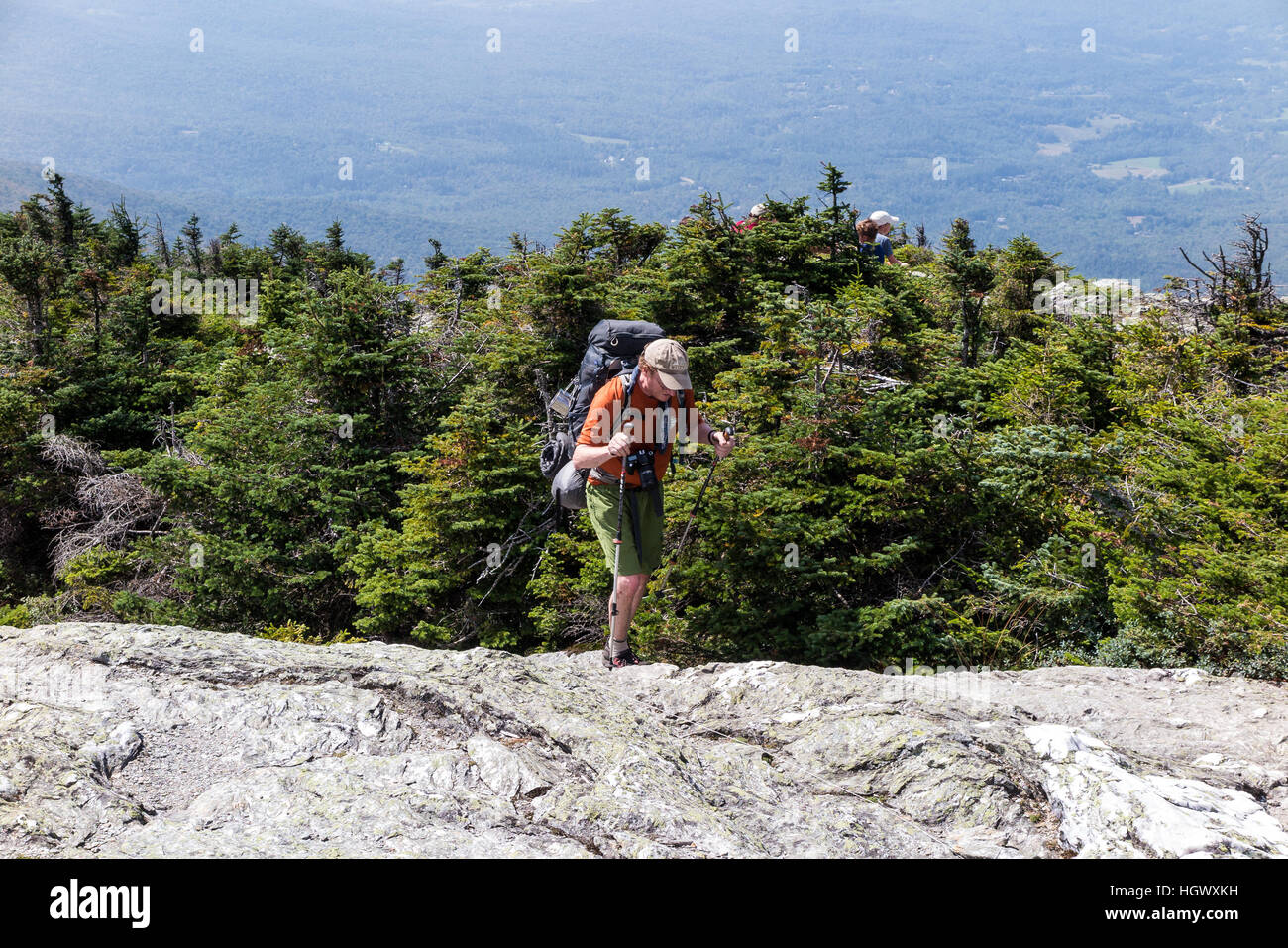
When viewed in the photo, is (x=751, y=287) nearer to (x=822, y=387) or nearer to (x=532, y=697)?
(x=822, y=387)

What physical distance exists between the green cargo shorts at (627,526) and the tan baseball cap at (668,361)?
1.03m

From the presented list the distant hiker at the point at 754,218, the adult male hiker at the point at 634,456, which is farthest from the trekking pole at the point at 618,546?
the distant hiker at the point at 754,218

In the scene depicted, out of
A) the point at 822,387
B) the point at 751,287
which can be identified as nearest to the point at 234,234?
the point at 751,287

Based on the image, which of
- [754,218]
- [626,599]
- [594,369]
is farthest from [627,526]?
[754,218]

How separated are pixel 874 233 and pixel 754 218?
2.15 metres

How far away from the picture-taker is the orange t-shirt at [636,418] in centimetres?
665

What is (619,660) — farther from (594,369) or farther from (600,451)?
(594,369)

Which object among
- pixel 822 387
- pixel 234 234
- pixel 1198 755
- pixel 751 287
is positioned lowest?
pixel 1198 755

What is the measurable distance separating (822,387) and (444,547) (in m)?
5.53

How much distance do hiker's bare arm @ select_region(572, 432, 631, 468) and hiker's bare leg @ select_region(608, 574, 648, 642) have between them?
44.4 inches

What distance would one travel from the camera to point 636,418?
667 centimetres

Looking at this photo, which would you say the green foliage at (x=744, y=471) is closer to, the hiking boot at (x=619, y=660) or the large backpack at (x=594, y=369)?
the hiking boot at (x=619, y=660)
